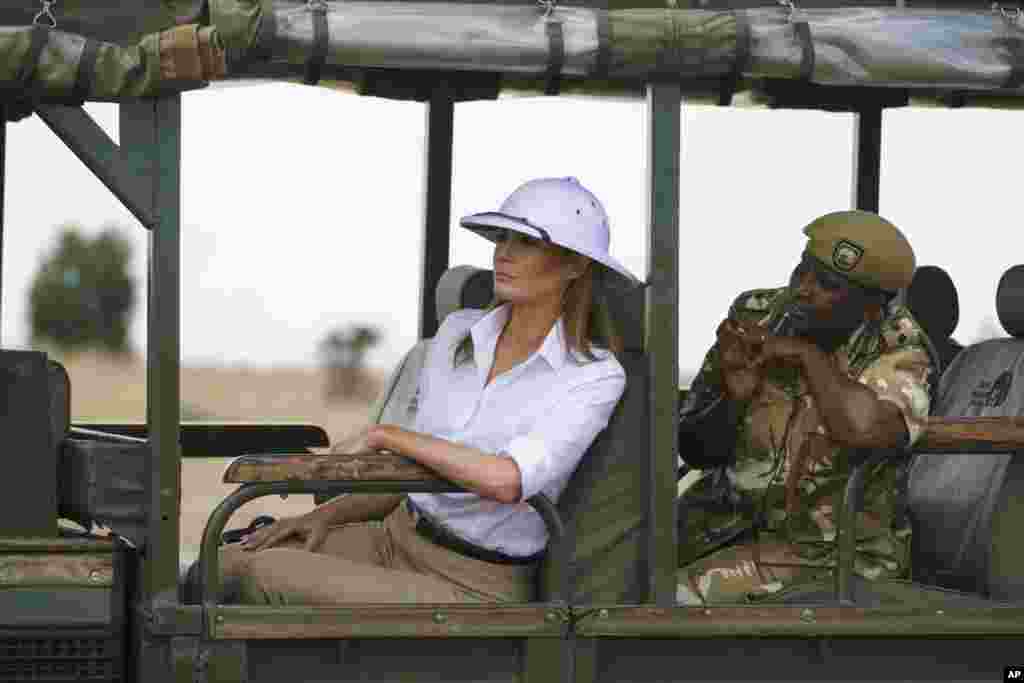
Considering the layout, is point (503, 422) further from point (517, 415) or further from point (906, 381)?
point (906, 381)

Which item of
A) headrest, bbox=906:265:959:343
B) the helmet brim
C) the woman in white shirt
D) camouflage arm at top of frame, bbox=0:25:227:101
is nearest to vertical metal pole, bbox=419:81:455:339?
headrest, bbox=906:265:959:343

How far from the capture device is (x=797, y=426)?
17.3ft

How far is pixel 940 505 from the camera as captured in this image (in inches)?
221

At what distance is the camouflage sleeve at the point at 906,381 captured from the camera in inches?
193

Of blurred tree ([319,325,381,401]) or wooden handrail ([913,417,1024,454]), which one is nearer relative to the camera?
wooden handrail ([913,417,1024,454])

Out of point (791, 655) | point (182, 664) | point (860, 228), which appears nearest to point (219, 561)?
point (182, 664)

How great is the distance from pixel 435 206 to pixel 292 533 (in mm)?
1809

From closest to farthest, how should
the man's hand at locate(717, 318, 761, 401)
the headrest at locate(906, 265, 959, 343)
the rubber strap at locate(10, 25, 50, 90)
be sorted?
the rubber strap at locate(10, 25, 50, 90)
the man's hand at locate(717, 318, 761, 401)
the headrest at locate(906, 265, 959, 343)

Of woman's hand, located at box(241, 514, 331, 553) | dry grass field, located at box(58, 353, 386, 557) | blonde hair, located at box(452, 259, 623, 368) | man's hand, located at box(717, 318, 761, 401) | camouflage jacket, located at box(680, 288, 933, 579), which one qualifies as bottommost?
dry grass field, located at box(58, 353, 386, 557)

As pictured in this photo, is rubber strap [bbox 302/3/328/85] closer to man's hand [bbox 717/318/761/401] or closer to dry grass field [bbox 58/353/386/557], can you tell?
man's hand [bbox 717/318/761/401]

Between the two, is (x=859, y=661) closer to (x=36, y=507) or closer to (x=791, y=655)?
(x=791, y=655)

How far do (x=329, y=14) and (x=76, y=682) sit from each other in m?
1.55

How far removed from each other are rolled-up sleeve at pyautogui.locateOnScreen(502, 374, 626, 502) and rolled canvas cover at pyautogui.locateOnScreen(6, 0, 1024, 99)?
72 cm

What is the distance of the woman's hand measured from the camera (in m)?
5.02
